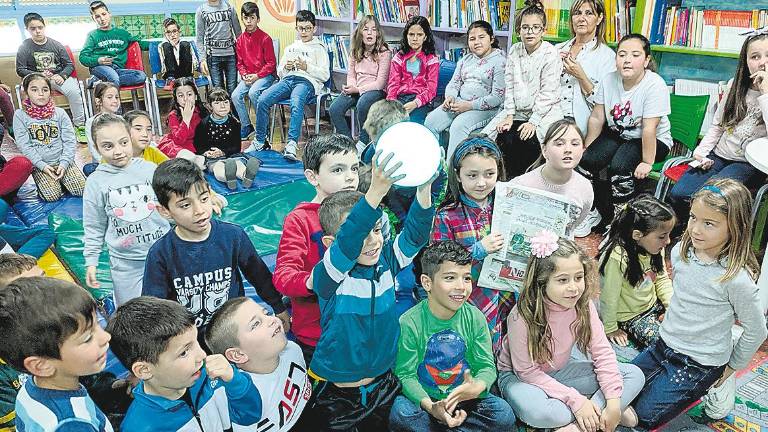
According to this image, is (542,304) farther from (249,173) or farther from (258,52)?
(258,52)

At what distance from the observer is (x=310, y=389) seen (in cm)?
189

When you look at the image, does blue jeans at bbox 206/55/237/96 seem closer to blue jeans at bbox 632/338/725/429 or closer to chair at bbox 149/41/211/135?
chair at bbox 149/41/211/135

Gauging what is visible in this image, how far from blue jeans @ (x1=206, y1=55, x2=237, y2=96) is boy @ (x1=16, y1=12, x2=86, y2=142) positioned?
4.39ft

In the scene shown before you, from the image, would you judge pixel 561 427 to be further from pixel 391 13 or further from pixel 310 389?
pixel 391 13

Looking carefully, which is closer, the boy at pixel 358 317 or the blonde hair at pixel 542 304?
the boy at pixel 358 317

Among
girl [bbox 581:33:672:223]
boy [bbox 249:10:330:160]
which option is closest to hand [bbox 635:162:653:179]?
girl [bbox 581:33:672:223]

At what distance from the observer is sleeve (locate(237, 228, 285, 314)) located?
6.84 feet

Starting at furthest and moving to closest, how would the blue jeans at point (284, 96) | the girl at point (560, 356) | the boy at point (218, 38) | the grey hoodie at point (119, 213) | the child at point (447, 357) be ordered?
the boy at point (218, 38)
the blue jeans at point (284, 96)
the grey hoodie at point (119, 213)
the girl at point (560, 356)
the child at point (447, 357)

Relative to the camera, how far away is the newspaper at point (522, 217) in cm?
211

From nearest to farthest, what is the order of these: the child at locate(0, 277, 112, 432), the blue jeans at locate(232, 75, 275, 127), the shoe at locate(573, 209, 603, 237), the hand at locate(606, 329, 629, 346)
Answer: the child at locate(0, 277, 112, 432)
the hand at locate(606, 329, 629, 346)
the shoe at locate(573, 209, 603, 237)
the blue jeans at locate(232, 75, 275, 127)

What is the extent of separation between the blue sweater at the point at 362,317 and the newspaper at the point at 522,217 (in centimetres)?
42

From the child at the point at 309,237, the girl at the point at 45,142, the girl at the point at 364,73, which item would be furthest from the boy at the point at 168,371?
the girl at the point at 364,73

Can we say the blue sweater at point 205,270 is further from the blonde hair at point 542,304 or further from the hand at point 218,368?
the blonde hair at point 542,304

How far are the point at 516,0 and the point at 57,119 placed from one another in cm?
358
